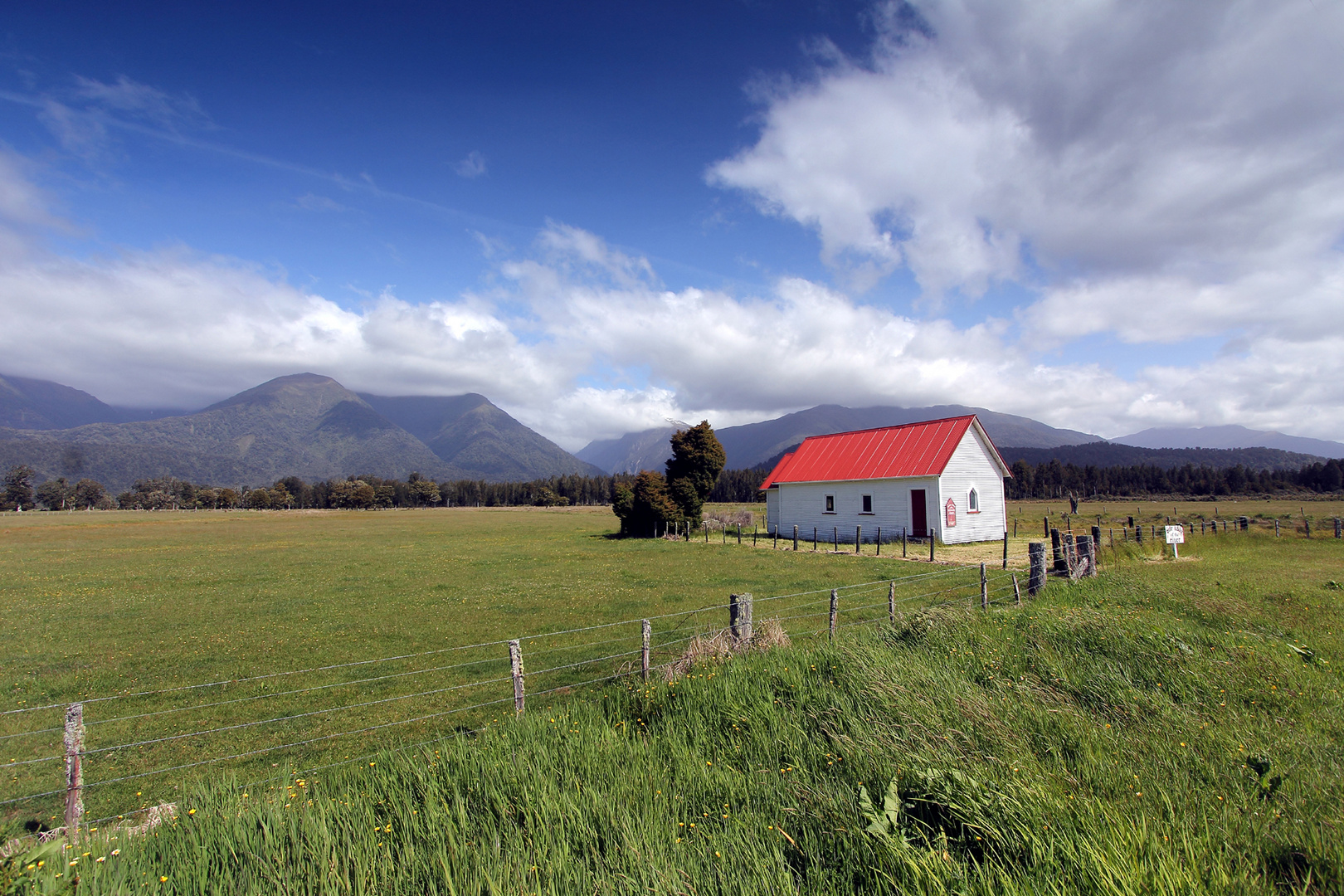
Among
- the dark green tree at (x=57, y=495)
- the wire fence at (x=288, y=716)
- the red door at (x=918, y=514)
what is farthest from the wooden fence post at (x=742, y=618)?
the dark green tree at (x=57, y=495)

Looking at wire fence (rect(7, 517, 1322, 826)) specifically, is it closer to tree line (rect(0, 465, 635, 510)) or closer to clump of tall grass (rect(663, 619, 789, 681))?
clump of tall grass (rect(663, 619, 789, 681))

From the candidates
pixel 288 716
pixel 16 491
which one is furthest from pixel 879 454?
pixel 16 491

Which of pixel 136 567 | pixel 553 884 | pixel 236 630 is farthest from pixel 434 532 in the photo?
pixel 553 884

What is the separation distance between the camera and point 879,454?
32500 millimetres

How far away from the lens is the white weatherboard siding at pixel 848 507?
1169 inches

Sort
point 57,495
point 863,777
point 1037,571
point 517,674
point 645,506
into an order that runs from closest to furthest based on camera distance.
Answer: point 863,777 < point 517,674 < point 1037,571 < point 645,506 < point 57,495

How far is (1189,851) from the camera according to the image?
9.39 ft

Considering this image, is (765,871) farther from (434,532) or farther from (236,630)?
(434,532)

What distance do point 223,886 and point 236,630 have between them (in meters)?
13.2

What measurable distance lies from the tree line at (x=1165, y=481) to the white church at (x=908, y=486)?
2990 inches

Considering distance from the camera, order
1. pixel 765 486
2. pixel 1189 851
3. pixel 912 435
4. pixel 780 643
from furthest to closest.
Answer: pixel 765 486 < pixel 912 435 < pixel 780 643 < pixel 1189 851

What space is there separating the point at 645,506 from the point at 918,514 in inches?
655

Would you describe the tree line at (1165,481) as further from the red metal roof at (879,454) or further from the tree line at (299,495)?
the tree line at (299,495)

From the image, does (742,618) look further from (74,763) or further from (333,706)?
(74,763)
